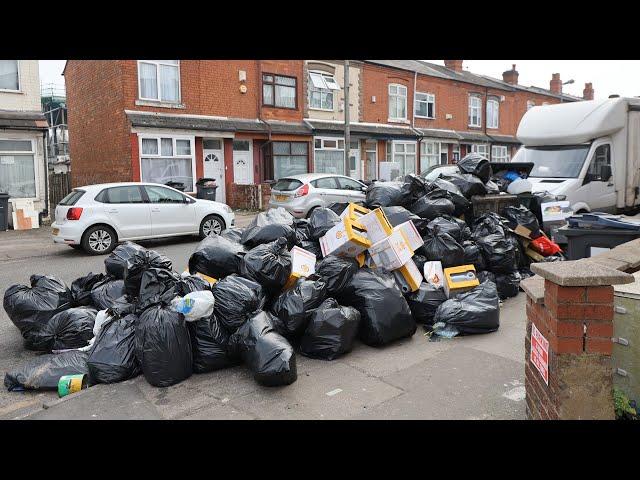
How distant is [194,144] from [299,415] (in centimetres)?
1545

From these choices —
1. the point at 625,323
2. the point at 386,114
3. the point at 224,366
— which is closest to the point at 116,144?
the point at 386,114

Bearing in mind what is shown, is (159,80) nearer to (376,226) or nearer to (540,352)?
(376,226)

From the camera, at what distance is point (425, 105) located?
86.4 feet

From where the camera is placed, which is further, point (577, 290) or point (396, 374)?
point (396, 374)

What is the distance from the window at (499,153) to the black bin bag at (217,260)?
28202 mm

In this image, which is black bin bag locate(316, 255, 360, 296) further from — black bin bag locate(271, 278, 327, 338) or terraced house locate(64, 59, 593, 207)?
terraced house locate(64, 59, 593, 207)

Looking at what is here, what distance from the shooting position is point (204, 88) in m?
18.0

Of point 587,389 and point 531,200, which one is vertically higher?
point 531,200

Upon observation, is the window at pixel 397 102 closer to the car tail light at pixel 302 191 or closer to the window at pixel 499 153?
the window at pixel 499 153

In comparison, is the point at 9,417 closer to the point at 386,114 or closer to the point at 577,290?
the point at 577,290

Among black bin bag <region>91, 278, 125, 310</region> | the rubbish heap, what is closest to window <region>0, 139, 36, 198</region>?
the rubbish heap

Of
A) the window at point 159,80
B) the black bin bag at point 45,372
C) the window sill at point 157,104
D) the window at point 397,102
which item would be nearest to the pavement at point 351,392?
the black bin bag at point 45,372

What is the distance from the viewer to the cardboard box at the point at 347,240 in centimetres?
533

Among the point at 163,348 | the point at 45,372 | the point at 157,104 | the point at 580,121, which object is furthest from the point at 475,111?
the point at 45,372
